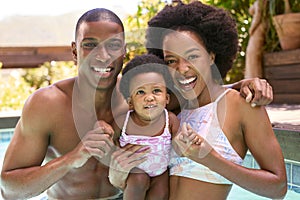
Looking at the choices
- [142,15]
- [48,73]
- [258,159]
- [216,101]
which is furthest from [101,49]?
[48,73]

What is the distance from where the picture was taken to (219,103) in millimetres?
2230

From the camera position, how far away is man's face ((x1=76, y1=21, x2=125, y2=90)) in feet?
7.61

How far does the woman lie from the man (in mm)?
181

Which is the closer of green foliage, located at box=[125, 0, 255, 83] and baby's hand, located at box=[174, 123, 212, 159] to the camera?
baby's hand, located at box=[174, 123, 212, 159]

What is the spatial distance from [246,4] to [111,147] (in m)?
5.74

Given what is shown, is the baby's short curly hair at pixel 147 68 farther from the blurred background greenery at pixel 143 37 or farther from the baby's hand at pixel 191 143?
the blurred background greenery at pixel 143 37

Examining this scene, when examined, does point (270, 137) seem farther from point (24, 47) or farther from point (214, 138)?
point (24, 47)

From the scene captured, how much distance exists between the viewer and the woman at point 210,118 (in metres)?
2.06

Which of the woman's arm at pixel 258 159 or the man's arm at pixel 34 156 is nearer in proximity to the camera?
the woman's arm at pixel 258 159

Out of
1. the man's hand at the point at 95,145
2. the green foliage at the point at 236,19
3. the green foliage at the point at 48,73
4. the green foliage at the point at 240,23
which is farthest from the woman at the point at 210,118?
the green foliage at the point at 48,73

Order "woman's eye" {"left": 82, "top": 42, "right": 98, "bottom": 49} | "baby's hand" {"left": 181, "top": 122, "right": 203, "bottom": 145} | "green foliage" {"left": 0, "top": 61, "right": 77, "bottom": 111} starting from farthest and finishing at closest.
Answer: "green foliage" {"left": 0, "top": 61, "right": 77, "bottom": 111}, "woman's eye" {"left": 82, "top": 42, "right": 98, "bottom": 49}, "baby's hand" {"left": 181, "top": 122, "right": 203, "bottom": 145}

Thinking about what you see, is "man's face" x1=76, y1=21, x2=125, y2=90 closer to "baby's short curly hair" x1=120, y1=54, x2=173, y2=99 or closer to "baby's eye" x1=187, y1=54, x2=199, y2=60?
"baby's short curly hair" x1=120, y1=54, x2=173, y2=99

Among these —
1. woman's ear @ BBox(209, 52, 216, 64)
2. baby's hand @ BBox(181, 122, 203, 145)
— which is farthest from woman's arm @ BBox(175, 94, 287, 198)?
woman's ear @ BBox(209, 52, 216, 64)

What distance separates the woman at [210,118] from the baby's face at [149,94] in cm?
9
